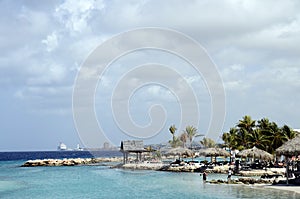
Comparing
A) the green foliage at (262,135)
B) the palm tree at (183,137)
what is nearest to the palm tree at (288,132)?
the green foliage at (262,135)

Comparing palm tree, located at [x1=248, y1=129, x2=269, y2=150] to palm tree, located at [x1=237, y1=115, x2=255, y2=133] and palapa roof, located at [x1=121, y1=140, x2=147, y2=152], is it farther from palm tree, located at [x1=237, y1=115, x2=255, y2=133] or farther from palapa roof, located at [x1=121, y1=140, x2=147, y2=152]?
palapa roof, located at [x1=121, y1=140, x2=147, y2=152]

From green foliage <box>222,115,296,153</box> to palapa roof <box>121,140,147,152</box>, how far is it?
11768 millimetres

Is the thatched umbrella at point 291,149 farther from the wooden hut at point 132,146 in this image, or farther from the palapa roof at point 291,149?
the wooden hut at point 132,146

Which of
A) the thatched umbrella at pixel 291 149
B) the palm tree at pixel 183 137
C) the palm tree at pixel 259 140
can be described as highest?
the palm tree at pixel 183 137

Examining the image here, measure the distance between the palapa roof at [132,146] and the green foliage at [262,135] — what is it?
11.8m

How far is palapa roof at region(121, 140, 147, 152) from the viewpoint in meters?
50.2

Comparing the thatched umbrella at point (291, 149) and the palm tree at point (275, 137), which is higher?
the palm tree at point (275, 137)

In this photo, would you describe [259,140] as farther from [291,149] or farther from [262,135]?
[291,149]

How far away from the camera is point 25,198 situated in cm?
2564

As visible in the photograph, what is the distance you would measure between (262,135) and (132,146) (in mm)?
16099

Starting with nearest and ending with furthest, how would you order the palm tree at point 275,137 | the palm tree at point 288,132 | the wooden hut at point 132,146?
the palm tree at point 288,132 < the palm tree at point 275,137 < the wooden hut at point 132,146

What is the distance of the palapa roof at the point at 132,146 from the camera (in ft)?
165

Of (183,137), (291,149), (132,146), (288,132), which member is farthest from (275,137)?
(183,137)

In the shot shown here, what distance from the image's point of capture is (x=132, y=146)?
5069 centimetres
